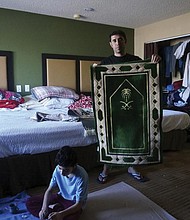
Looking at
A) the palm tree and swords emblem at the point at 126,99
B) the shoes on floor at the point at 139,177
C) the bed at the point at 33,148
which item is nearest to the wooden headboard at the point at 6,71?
the bed at the point at 33,148

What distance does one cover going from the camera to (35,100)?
152 inches

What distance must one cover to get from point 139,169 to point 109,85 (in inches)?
47.1

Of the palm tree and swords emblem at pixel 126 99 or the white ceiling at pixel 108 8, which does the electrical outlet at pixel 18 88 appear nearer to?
the white ceiling at pixel 108 8

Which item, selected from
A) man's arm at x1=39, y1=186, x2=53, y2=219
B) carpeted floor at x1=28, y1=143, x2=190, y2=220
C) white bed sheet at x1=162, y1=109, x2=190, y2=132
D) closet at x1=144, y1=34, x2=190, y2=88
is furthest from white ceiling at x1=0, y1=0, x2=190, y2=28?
man's arm at x1=39, y1=186, x2=53, y2=219

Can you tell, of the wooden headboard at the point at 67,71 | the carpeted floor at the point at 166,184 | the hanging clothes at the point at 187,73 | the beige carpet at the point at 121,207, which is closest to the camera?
the beige carpet at the point at 121,207

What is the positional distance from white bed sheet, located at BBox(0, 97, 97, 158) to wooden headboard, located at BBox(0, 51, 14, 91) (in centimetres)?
144

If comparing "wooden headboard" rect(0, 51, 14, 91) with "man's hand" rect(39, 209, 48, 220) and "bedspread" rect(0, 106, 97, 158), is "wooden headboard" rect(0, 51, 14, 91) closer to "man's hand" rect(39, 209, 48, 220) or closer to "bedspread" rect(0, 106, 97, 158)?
"bedspread" rect(0, 106, 97, 158)

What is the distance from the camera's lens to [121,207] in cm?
192

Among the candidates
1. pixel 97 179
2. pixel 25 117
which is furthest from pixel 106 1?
pixel 97 179

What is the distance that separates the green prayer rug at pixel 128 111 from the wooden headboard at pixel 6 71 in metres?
2.24

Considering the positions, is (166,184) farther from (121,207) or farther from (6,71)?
(6,71)

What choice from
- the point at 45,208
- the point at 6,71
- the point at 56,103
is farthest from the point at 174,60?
the point at 45,208

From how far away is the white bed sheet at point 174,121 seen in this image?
3156 mm

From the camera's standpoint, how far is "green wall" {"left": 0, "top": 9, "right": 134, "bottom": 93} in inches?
155
